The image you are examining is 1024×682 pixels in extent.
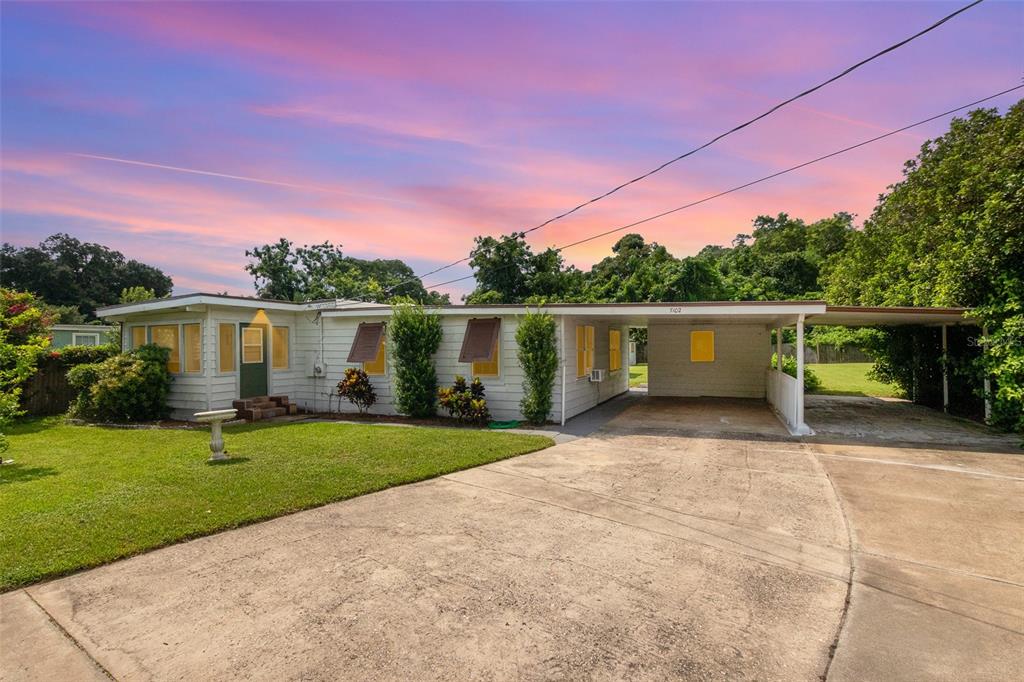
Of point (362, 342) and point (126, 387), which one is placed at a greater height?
point (362, 342)

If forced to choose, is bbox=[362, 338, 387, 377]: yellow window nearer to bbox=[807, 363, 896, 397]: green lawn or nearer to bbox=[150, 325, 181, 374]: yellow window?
bbox=[150, 325, 181, 374]: yellow window

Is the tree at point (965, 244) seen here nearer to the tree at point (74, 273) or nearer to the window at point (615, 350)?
the window at point (615, 350)

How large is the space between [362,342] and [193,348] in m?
3.58

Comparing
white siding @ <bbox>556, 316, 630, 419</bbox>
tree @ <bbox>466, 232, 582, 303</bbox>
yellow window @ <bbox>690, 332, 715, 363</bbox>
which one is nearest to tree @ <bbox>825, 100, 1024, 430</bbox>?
yellow window @ <bbox>690, 332, 715, 363</bbox>

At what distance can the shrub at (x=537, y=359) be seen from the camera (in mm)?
9688

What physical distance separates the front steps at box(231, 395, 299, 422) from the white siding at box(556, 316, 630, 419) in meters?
6.62

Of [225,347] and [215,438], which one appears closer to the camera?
[215,438]

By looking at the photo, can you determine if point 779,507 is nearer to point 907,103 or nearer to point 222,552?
point 222,552

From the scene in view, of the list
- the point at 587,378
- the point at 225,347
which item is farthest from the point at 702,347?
the point at 225,347

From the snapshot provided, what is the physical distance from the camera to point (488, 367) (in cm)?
1059

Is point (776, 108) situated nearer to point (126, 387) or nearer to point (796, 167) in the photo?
point (796, 167)

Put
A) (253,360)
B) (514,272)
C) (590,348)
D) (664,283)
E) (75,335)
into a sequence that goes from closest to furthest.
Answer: (253,360)
(590,348)
(75,335)
(664,283)
(514,272)

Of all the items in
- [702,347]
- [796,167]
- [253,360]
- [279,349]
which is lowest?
[253,360]

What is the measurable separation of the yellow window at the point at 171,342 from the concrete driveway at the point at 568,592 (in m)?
8.26
